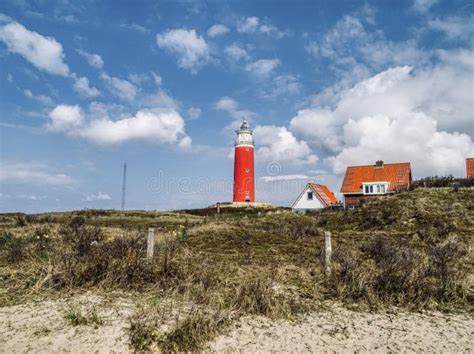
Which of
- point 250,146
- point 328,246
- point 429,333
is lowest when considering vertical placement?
point 429,333

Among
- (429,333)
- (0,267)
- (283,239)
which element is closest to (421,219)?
(283,239)

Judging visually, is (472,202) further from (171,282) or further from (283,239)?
(171,282)

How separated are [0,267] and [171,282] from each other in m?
4.76

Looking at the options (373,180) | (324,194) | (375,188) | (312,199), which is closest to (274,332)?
(375,188)

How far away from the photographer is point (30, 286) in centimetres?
700

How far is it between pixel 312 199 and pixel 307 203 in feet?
2.38

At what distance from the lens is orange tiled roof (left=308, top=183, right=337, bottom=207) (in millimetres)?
39000

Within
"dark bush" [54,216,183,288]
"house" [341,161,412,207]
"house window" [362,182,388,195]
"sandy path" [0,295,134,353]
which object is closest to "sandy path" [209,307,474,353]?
"sandy path" [0,295,134,353]

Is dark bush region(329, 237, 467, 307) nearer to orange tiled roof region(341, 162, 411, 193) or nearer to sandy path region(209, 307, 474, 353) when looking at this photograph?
sandy path region(209, 307, 474, 353)

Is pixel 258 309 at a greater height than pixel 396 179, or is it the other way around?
pixel 396 179

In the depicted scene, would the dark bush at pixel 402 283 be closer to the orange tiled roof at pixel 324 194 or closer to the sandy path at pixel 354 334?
the sandy path at pixel 354 334

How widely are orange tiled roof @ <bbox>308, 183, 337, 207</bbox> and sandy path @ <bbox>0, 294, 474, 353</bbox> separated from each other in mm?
33229

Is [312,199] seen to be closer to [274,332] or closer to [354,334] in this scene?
[354,334]

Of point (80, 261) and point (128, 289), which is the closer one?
point (128, 289)
